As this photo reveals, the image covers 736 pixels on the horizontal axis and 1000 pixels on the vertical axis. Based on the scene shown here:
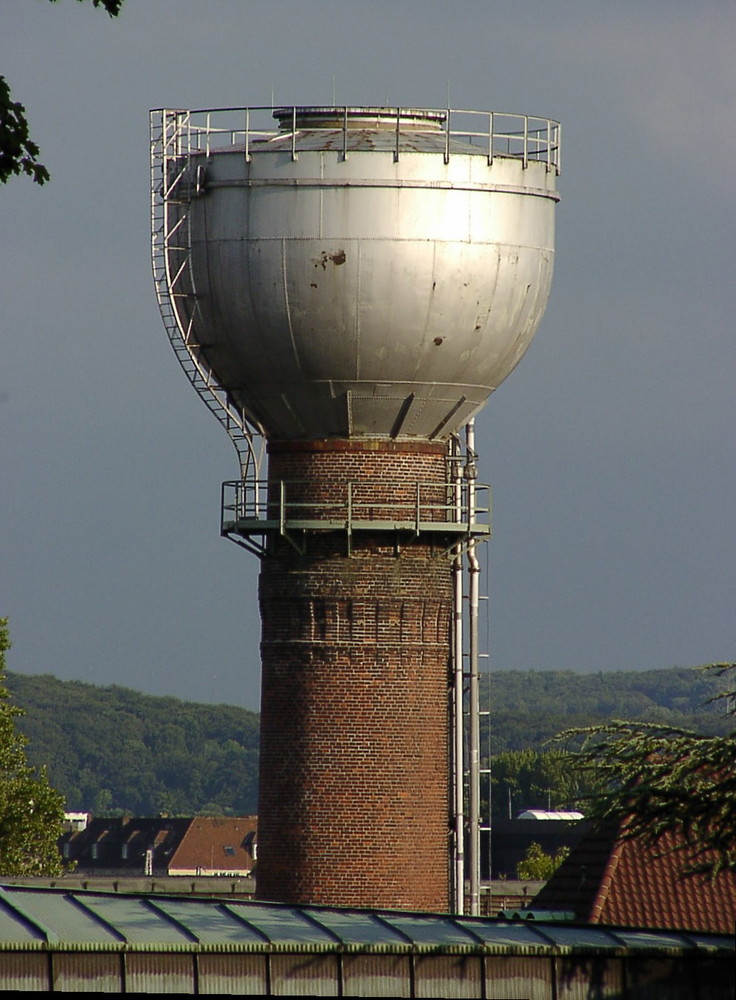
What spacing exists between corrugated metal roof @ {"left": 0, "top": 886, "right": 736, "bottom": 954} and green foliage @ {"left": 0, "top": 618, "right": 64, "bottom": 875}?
15819mm

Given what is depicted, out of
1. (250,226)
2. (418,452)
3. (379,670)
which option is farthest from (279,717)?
(250,226)

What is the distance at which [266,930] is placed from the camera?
25.1 meters

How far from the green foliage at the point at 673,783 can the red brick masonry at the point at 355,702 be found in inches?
413

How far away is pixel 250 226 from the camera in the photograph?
34500 mm

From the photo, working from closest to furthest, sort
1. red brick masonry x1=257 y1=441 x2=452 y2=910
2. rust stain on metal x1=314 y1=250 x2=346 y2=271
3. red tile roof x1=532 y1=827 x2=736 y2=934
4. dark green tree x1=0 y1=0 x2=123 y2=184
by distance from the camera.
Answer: dark green tree x1=0 y1=0 x2=123 y2=184 → red tile roof x1=532 y1=827 x2=736 y2=934 → rust stain on metal x1=314 y1=250 x2=346 y2=271 → red brick masonry x1=257 y1=441 x2=452 y2=910

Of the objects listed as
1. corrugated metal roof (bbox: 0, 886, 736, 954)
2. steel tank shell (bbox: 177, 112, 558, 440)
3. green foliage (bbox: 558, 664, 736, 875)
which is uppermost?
steel tank shell (bbox: 177, 112, 558, 440)

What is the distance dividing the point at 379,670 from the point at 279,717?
1733 millimetres

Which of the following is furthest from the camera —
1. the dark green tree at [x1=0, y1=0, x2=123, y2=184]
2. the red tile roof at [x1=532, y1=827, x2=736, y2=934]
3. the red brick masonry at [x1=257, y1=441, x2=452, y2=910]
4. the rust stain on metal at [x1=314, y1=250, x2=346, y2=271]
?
the red brick masonry at [x1=257, y1=441, x2=452, y2=910]

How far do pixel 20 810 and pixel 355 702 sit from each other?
1018 centimetres

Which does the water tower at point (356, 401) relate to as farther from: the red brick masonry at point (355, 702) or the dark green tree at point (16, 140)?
the dark green tree at point (16, 140)

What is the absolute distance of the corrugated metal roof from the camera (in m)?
24.2

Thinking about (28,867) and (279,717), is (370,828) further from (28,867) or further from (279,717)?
(28,867)

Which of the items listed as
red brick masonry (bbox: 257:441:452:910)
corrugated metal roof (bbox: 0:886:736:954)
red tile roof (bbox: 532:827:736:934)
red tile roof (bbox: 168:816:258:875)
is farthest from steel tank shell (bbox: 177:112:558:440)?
red tile roof (bbox: 168:816:258:875)

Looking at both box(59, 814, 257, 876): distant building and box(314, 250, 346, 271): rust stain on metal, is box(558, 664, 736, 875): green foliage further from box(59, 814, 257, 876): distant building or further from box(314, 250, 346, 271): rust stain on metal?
box(59, 814, 257, 876): distant building
